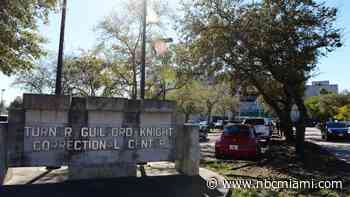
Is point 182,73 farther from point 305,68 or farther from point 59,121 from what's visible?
point 59,121

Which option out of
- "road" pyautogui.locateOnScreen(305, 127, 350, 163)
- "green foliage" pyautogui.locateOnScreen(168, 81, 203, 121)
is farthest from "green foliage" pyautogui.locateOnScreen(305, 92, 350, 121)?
"road" pyautogui.locateOnScreen(305, 127, 350, 163)

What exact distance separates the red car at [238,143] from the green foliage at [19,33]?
8.89m

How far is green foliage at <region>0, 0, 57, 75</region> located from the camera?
39.9 ft

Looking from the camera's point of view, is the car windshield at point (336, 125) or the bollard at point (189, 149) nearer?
the bollard at point (189, 149)

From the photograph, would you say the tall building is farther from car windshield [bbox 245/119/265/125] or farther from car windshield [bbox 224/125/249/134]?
car windshield [bbox 224/125/249/134]

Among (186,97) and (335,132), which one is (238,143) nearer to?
(335,132)

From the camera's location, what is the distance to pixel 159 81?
29.8m

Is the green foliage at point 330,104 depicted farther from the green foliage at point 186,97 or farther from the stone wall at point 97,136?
the stone wall at point 97,136

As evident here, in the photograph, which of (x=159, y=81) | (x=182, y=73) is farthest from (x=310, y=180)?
(x=159, y=81)
